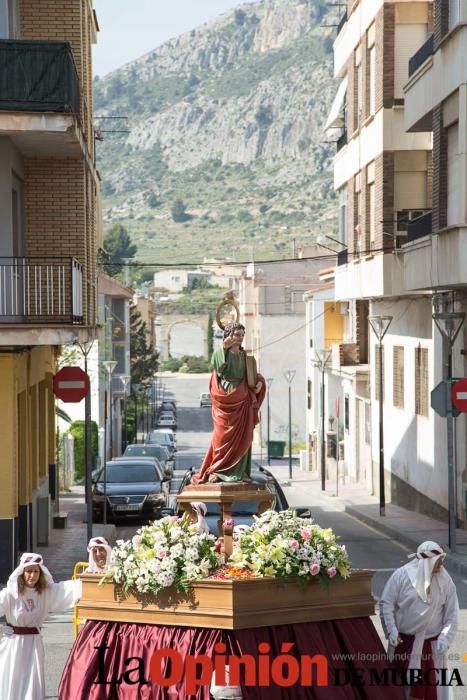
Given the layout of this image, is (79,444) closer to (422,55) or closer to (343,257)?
(343,257)

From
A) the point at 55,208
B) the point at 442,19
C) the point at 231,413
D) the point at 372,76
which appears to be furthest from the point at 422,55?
the point at 231,413

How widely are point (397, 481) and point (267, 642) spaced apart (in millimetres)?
25932

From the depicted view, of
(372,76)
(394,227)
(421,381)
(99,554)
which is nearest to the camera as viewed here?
(99,554)

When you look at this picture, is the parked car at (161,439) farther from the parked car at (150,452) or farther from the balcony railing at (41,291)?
the balcony railing at (41,291)

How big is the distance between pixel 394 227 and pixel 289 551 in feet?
83.4

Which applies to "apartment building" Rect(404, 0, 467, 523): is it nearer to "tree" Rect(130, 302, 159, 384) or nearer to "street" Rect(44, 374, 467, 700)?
"street" Rect(44, 374, 467, 700)

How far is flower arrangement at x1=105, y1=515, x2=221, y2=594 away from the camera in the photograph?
37.2 ft

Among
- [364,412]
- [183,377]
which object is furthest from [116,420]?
[183,377]

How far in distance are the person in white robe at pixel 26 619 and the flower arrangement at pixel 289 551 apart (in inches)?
57.9

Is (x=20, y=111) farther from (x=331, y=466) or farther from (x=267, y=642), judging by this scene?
(x=331, y=466)

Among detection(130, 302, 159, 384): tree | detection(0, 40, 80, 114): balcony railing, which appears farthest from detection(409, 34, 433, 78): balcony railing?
detection(130, 302, 159, 384): tree

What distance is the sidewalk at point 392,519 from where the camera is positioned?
25102mm

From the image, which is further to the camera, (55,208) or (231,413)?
(55,208)

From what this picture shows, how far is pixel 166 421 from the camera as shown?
89.5m
